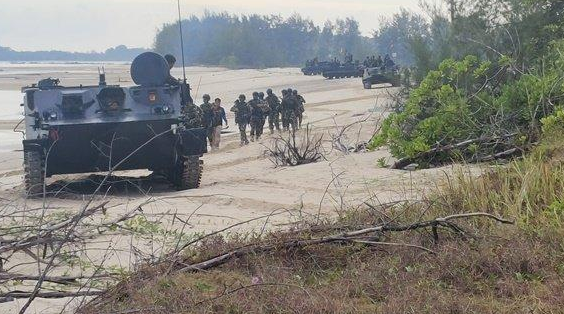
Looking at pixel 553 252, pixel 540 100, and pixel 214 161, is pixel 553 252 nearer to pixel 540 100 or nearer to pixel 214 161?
pixel 540 100

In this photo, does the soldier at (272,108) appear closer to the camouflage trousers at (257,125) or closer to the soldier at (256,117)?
the soldier at (256,117)

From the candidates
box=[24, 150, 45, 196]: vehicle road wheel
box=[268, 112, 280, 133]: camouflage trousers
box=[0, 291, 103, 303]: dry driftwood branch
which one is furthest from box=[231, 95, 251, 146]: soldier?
box=[0, 291, 103, 303]: dry driftwood branch

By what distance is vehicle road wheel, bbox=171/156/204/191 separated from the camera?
11.1m

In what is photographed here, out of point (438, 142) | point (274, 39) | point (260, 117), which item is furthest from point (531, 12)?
point (274, 39)

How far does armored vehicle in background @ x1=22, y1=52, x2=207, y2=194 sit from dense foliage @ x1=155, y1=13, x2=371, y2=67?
6487 cm

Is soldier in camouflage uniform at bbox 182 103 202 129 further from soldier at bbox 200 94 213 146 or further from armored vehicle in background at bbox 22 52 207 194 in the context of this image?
soldier at bbox 200 94 213 146

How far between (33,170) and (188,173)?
181cm

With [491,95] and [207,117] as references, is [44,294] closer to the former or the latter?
[491,95]

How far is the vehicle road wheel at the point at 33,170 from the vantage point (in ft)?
35.3

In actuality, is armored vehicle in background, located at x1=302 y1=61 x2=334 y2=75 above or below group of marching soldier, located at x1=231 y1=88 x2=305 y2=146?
below

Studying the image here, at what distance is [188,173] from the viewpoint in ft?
36.6

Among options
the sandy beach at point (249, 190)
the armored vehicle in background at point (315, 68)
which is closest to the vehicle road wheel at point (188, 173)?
the sandy beach at point (249, 190)

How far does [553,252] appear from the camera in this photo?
5.49m

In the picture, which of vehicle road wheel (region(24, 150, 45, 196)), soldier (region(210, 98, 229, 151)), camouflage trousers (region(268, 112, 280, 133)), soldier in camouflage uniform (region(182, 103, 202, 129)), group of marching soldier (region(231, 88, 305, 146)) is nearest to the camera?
vehicle road wheel (region(24, 150, 45, 196))
